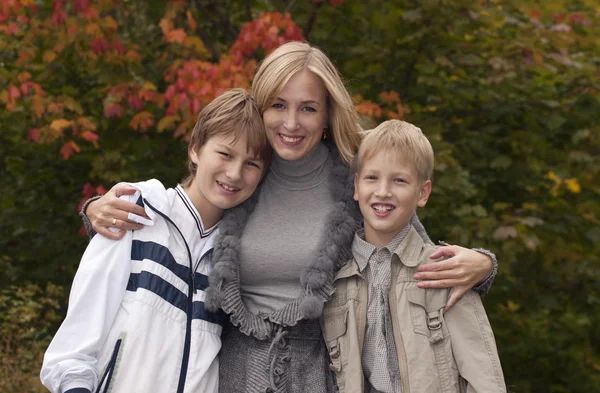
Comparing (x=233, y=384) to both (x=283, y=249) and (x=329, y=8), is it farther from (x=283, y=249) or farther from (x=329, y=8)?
(x=329, y=8)

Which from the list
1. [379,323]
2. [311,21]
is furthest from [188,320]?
[311,21]

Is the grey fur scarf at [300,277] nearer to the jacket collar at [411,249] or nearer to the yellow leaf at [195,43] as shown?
the jacket collar at [411,249]

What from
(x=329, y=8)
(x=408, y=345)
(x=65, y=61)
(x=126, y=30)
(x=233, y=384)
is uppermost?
(x=329, y=8)

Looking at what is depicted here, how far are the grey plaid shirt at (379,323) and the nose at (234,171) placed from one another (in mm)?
508

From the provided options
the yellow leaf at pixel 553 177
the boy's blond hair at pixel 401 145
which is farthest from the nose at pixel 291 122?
the yellow leaf at pixel 553 177

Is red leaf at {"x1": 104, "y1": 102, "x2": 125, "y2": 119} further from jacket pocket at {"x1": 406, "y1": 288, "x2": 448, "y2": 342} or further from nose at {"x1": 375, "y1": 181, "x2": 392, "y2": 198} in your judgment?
jacket pocket at {"x1": 406, "y1": 288, "x2": 448, "y2": 342}

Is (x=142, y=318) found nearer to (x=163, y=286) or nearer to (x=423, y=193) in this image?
(x=163, y=286)

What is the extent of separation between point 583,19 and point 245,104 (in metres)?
3.45

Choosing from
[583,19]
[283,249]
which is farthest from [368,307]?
[583,19]

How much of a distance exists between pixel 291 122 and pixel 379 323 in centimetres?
81

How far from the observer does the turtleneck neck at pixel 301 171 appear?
2.82m

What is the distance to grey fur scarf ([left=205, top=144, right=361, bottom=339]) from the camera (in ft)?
8.17

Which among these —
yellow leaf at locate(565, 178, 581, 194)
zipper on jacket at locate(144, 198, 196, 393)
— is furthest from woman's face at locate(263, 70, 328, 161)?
yellow leaf at locate(565, 178, 581, 194)

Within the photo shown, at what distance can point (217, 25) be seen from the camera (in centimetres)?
537
